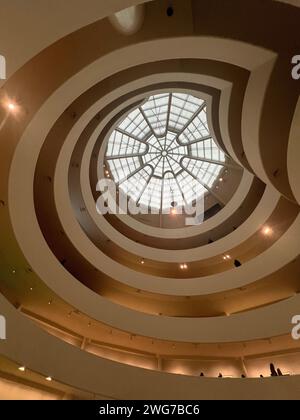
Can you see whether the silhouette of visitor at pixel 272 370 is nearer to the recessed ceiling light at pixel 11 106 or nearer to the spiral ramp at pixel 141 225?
the spiral ramp at pixel 141 225

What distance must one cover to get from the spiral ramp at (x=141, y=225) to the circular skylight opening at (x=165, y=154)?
117 inches

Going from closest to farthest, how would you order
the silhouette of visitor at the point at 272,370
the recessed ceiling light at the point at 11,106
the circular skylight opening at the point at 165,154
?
1. the recessed ceiling light at the point at 11,106
2. the silhouette of visitor at the point at 272,370
3. the circular skylight opening at the point at 165,154

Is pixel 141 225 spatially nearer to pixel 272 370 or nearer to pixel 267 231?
pixel 267 231

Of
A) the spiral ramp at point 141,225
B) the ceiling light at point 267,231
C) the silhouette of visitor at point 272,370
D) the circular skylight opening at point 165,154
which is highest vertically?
the circular skylight opening at point 165,154

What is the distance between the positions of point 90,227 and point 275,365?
12.4 m

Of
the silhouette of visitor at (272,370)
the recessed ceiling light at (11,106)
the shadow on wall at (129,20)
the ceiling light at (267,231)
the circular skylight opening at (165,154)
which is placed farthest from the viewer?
the circular skylight opening at (165,154)

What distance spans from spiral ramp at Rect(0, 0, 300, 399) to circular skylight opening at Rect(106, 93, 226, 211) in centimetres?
296

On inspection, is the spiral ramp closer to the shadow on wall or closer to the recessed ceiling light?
the shadow on wall

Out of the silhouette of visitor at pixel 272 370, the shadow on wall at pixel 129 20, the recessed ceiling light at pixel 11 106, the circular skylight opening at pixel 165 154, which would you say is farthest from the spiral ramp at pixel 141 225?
the circular skylight opening at pixel 165 154

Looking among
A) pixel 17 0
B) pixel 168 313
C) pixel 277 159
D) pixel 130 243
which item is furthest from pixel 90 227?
pixel 17 0

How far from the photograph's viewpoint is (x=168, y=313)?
16703 millimetres

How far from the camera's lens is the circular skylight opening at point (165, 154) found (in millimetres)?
20953

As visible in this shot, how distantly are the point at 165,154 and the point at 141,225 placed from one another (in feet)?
23.5
